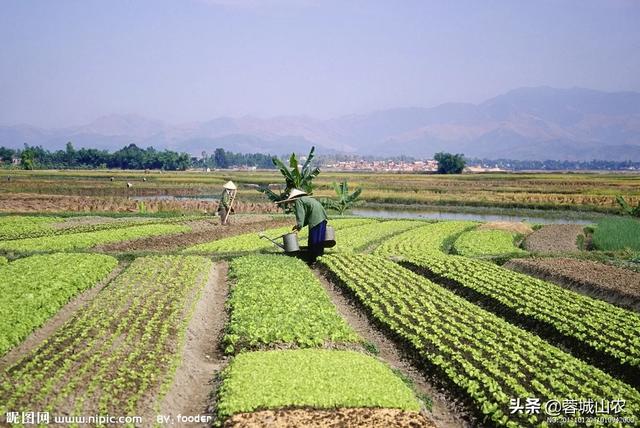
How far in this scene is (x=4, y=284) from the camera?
15.3 metres

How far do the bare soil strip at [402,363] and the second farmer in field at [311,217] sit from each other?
2479 millimetres

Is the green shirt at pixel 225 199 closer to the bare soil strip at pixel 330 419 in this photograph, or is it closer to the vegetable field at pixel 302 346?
the vegetable field at pixel 302 346

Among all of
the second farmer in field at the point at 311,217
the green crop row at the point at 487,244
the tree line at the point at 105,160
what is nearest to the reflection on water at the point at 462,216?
the green crop row at the point at 487,244

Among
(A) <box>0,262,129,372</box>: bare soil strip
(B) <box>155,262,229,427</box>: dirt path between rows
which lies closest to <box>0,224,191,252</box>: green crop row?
(A) <box>0,262,129,372</box>: bare soil strip

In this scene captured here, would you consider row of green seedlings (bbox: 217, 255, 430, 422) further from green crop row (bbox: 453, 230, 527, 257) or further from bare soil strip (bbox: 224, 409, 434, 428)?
green crop row (bbox: 453, 230, 527, 257)

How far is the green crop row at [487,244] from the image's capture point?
24.8 metres

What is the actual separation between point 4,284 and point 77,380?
7.30 meters

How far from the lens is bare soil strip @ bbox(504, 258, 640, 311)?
16.4 metres

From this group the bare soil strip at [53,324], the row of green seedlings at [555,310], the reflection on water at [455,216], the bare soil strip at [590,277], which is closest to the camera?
the bare soil strip at [53,324]

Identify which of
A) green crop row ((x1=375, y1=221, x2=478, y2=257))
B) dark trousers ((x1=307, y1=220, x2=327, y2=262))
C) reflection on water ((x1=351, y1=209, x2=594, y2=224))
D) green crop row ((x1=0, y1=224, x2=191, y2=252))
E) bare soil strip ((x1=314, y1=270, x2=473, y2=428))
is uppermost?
dark trousers ((x1=307, y1=220, x2=327, y2=262))

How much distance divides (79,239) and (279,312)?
14.7 m

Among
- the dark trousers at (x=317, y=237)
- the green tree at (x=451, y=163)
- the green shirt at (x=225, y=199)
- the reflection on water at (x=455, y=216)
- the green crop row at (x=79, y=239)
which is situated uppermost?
the green tree at (x=451, y=163)

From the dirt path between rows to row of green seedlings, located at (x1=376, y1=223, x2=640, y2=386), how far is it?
7042mm

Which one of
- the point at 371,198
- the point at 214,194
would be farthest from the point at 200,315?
the point at 214,194
